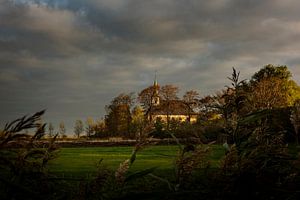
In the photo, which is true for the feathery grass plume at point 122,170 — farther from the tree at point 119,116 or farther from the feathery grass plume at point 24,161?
the tree at point 119,116

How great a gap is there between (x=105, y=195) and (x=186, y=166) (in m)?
0.23

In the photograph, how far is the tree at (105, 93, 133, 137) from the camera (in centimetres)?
8947

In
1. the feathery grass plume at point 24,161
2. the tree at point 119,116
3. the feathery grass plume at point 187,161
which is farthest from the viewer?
the tree at point 119,116

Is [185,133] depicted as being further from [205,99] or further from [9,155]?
[9,155]

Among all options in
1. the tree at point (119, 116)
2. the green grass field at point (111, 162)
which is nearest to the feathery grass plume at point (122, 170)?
the green grass field at point (111, 162)

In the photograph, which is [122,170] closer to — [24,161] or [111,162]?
[24,161]

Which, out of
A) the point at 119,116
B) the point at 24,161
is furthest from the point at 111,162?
the point at 119,116

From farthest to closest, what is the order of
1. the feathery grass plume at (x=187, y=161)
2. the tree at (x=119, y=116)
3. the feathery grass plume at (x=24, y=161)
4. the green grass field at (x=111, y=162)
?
the tree at (x=119, y=116) → the green grass field at (x=111, y=162) → the feathery grass plume at (x=187, y=161) → the feathery grass plume at (x=24, y=161)

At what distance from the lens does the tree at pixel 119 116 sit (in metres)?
89.5

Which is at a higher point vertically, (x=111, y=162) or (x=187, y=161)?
(x=187, y=161)

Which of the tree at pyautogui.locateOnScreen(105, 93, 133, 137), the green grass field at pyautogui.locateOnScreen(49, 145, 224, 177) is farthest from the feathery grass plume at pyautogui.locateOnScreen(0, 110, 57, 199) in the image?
the tree at pyautogui.locateOnScreen(105, 93, 133, 137)

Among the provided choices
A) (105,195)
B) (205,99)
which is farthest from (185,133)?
(105,195)

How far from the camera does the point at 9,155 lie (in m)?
1.07

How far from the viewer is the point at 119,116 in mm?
90688
